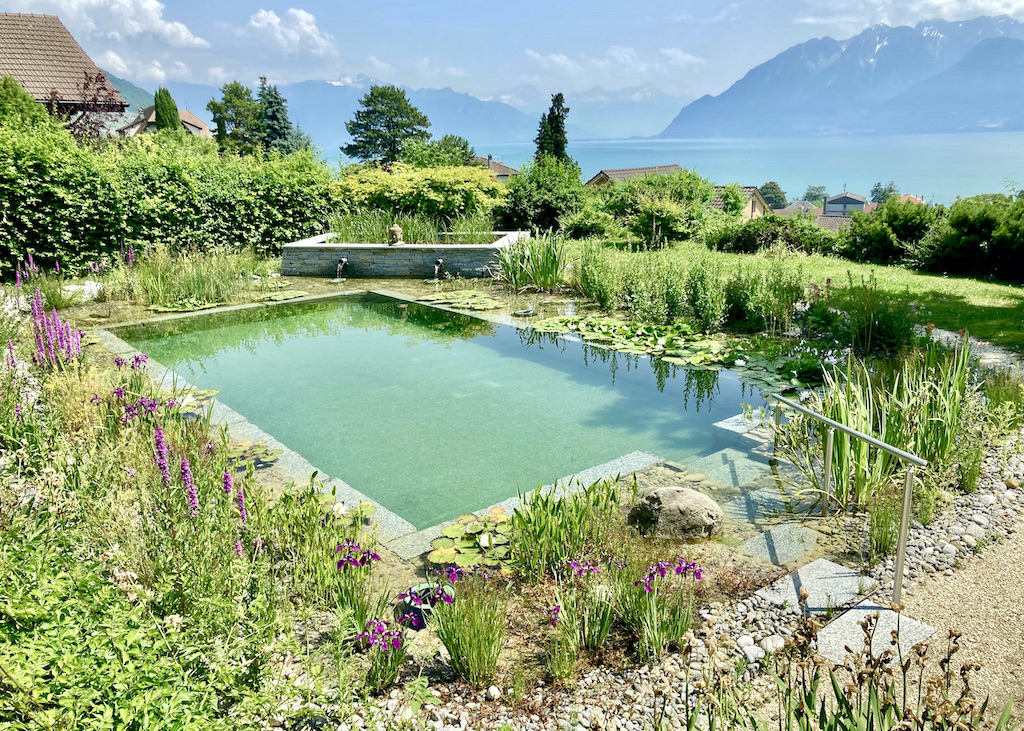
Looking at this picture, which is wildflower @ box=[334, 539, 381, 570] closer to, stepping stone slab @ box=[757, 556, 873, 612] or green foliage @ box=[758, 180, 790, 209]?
stepping stone slab @ box=[757, 556, 873, 612]

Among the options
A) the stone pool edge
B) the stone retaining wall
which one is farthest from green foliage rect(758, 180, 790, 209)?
the stone pool edge

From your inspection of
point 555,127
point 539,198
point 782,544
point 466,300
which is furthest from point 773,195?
point 782,544

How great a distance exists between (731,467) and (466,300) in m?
5.54

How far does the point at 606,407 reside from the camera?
555cm

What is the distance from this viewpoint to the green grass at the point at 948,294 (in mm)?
7176

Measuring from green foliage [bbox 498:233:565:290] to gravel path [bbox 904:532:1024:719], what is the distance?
711 centimetres

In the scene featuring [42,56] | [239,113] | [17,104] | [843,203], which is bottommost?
[17,104]

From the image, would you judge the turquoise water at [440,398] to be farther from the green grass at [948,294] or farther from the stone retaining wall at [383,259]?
the green grass at [948,294]

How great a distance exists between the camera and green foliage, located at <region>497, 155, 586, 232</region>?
1399cm

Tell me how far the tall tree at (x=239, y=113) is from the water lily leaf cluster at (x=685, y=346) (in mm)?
49954

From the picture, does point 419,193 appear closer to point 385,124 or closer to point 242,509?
point 242,509

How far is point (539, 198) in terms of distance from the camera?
46.0 ft

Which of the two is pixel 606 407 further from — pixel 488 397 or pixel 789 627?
pixel 789 627

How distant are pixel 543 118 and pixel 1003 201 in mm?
29752
